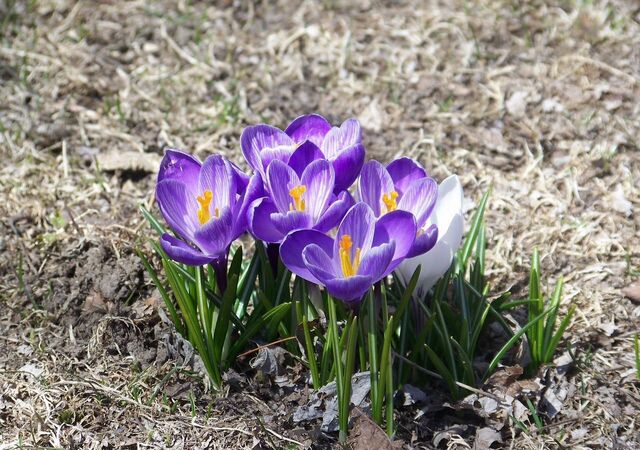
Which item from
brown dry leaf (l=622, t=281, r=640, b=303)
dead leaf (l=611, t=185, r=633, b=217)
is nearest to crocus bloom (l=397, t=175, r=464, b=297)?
brown dry leaf (l=622, t=281, r=640, b=303)

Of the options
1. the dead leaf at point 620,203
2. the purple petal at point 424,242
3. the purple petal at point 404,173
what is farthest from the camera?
the dead leaf at point 620,203

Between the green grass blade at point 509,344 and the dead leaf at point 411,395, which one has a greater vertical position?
the green grass blade at point 509,344

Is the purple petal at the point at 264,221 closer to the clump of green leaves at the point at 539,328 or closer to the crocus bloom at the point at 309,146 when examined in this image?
the crocus bloom at the point at 309,146

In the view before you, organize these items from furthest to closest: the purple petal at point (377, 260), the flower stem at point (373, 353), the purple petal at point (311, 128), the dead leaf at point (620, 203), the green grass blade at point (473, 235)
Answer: the dead leaf at point (620, 203), the green grass blade at point (473, 235), the purple petal at point (311, 128), the flower stem at point (373, 353), the purple petal at point (377, 260)

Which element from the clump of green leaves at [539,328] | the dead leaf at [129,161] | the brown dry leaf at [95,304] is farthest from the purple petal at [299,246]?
the dead leaf at [129,161]

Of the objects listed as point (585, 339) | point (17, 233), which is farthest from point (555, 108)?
point (17, 233)

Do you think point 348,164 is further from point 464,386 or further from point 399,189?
point 464,386

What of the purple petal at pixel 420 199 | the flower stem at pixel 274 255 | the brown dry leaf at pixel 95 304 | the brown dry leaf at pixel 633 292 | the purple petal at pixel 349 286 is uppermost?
the purple petal at pixel 420 199
